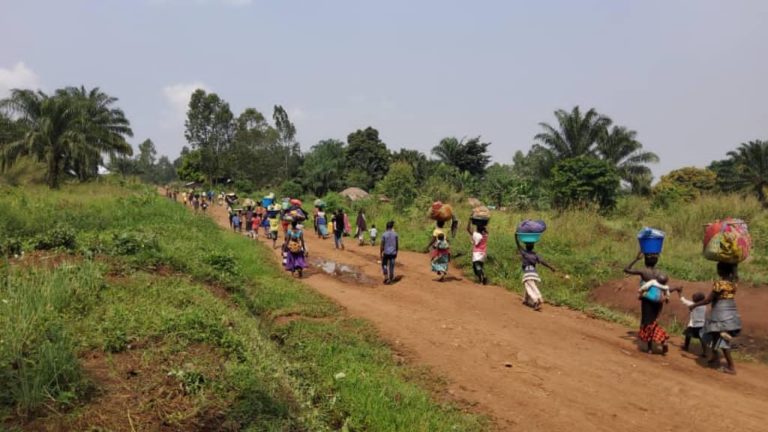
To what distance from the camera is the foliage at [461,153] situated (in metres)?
47.5

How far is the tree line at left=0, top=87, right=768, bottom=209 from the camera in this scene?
27.8 metres

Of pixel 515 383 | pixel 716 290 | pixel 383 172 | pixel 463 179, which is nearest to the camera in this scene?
pixel 515 383

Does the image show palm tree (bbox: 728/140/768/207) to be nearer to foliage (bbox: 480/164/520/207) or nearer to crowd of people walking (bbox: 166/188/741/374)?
foliage (bbox: 480/164/520/207)

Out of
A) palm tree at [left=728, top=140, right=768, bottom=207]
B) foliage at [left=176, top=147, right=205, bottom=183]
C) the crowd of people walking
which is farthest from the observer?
foliage at [left=176, top=147, right=205, bottom=183]

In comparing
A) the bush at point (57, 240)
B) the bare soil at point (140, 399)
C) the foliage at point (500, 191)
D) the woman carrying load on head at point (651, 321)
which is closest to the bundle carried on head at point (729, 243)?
the woman carrying load on head at point (651, 321)

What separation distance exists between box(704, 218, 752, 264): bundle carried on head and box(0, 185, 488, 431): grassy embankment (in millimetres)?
4309

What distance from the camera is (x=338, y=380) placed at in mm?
5176

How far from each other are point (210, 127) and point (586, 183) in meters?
45.2

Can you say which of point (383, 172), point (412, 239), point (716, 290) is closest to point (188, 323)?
point (716, 290)

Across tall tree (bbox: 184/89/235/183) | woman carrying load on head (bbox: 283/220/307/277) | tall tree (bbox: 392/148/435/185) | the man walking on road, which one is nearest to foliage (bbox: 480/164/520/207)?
tall tree (bbox: 392/148/435/185)

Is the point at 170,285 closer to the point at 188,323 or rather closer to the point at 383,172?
the point at 188,323

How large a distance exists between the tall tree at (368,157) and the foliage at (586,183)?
2639cm

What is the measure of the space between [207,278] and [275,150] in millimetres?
50788

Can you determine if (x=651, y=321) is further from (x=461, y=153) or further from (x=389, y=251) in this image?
(x=461, y=153)
